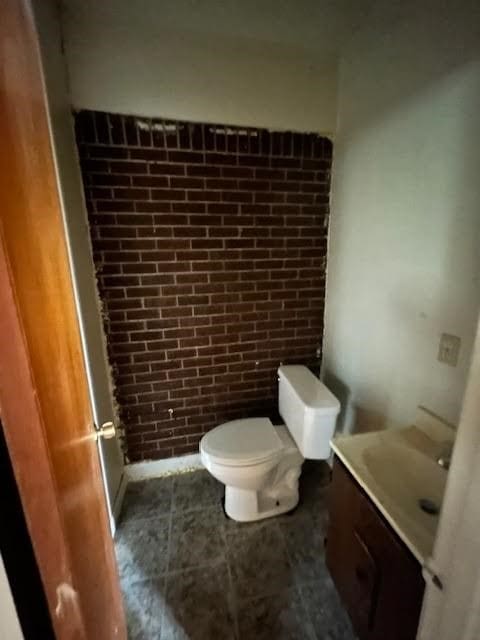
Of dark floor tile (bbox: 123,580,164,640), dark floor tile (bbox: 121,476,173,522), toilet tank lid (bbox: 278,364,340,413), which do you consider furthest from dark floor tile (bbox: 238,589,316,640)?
toilet tank lid (bbox: 278,364,340,413)

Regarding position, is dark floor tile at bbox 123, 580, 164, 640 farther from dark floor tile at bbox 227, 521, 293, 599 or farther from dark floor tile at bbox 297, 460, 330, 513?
dark floor tile at bbox 297, 460, 330, 513

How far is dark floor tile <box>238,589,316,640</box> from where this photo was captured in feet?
3.88

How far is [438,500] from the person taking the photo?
97 centimetres

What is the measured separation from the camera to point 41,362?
20.2 inches

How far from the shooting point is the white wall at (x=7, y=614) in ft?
1.43

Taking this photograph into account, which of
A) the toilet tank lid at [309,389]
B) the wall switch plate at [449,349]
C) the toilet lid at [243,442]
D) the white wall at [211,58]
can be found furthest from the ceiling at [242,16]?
the toilet lid at [243,442]

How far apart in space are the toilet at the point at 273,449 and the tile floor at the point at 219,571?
4.6 inches

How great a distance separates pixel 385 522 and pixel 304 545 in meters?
0.86

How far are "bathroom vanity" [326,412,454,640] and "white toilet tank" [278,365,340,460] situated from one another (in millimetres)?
313

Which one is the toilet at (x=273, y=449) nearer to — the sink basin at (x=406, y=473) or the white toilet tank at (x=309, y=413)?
the white toilet tank at (x=309, y=413)

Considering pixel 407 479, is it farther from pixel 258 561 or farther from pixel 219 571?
pixel 219 571

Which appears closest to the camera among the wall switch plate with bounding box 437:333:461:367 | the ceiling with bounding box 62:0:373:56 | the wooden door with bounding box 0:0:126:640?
the wooden door with bounding box 0:0:126:640

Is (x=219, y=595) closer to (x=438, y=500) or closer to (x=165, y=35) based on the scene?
(x=438, y=500)

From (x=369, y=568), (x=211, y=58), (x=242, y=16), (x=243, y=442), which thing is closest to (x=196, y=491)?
(x=243, y=442)
